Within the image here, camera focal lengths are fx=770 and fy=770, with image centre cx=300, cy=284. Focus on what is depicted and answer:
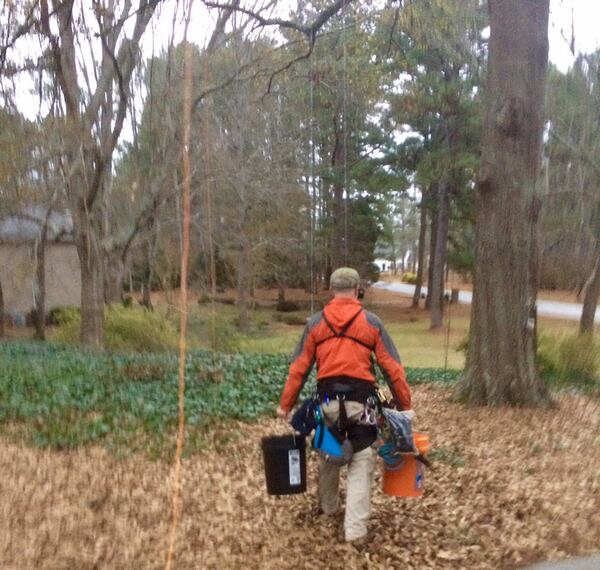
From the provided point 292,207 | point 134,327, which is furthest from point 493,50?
point 292,207

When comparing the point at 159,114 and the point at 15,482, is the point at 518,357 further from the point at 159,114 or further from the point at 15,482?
the point at 159,114

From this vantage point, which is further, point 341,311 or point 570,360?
point 570,360

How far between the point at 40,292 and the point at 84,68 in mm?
9951

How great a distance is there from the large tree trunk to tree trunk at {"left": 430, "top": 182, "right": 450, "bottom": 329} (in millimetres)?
27557

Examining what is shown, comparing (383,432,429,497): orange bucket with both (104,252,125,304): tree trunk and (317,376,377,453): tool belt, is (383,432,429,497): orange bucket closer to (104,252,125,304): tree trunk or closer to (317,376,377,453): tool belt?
(317,376,377,453): tool belt

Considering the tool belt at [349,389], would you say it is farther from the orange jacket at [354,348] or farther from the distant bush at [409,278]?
the distant bush at [409,278]

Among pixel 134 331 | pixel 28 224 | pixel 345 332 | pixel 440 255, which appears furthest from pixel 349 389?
pixel 440 255

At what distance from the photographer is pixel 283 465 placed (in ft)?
17.1

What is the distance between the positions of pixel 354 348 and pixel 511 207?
432cm

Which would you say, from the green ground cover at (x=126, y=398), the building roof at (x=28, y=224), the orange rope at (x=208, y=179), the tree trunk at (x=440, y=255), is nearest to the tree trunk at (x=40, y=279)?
the building roof at (x=28, y=224)

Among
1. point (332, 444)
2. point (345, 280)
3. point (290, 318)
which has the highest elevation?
point (345, 280)

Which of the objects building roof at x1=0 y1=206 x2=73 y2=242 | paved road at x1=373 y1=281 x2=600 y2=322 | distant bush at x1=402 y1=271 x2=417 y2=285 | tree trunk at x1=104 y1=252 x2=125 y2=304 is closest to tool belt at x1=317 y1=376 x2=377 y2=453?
tree trunk at x1=104 y1=252 x2=125 y2=304

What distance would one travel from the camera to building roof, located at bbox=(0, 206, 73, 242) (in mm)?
23562

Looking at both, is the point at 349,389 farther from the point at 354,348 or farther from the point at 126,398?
the point at 126,398
